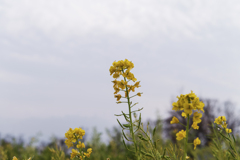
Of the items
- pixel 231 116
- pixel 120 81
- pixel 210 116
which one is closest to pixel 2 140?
pixel 120 81

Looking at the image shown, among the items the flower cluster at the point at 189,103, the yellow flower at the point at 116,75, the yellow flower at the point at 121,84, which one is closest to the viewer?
the flower cluster at the point at 189,103

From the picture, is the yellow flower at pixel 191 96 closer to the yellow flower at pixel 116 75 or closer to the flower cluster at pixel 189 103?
the flower cluster at pixel 189 103

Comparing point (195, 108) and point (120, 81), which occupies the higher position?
point (120, 81)

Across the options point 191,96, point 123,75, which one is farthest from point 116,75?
point 191,96

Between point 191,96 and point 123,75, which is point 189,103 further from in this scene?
point 123,75

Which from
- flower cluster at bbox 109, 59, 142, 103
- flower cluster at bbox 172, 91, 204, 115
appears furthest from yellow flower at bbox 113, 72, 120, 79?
flower cluster at bbox 172, 91, 204, 115

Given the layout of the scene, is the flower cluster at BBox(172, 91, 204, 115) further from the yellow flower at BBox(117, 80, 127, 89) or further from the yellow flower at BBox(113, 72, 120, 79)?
the yellow flower at BBox(113, 72, 120, 79)

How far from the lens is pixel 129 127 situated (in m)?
2.00

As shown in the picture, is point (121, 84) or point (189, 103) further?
point (121, 84)

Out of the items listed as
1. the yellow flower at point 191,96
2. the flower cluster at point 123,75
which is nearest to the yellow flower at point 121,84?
the flower cluster at point 123,75

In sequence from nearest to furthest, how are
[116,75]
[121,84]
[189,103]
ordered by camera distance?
[189,103]
[121,84]
[116,75]

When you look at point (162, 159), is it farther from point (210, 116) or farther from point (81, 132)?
point (210, 116)

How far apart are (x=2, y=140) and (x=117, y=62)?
40.9ft

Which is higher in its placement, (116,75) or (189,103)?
(116,75)
